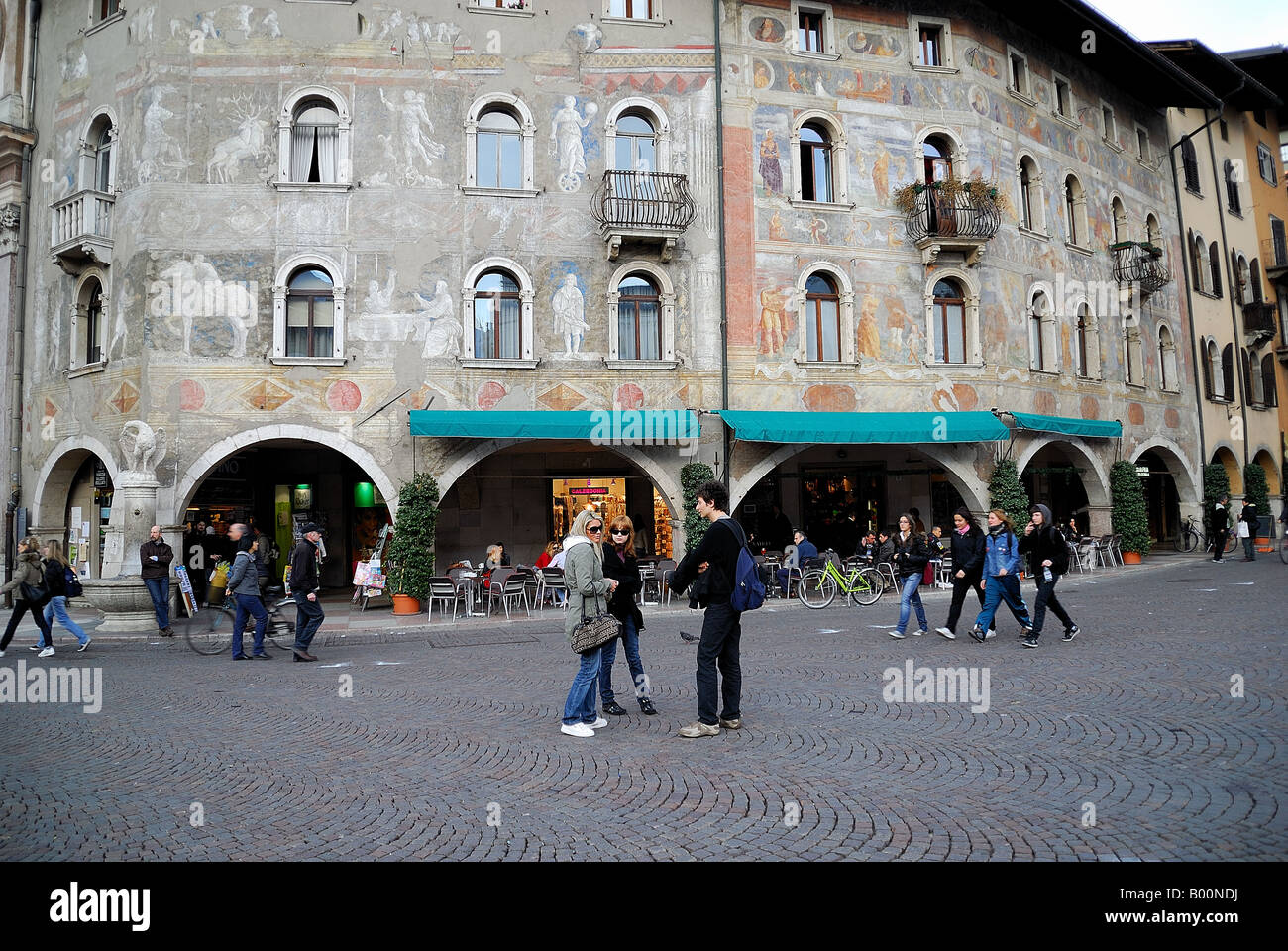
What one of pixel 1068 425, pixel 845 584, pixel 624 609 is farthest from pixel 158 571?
pixel 1068 425

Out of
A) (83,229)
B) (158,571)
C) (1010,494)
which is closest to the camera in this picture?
(158,571)

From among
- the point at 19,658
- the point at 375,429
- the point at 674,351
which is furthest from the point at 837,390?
the point at 19,658

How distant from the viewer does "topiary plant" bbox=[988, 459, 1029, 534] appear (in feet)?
64.3

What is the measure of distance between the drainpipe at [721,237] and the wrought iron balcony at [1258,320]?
2231 centimetres

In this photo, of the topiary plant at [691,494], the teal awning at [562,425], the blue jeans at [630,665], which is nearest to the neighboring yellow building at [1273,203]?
the topiary plant at [691,494]

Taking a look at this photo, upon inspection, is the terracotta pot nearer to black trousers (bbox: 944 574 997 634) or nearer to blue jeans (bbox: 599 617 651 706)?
blue jeans (bbox: 599 617 651 706)

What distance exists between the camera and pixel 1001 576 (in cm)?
1069

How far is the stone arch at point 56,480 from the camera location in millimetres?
18359

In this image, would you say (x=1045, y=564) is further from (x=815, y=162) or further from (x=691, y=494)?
(x=815, y=162)

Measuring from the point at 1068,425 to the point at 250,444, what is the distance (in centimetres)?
1901

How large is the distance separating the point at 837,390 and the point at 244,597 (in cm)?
1301

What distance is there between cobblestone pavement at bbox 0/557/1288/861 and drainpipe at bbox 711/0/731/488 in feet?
29.8

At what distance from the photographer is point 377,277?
1748 cm

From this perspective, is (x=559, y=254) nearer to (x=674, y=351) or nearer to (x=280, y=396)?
(x=674, y=351)
